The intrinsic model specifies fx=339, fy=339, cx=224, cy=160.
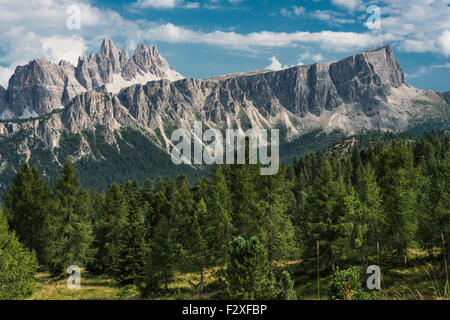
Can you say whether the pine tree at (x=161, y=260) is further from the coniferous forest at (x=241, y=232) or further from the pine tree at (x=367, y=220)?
the pine tree at (x=367, y=220)

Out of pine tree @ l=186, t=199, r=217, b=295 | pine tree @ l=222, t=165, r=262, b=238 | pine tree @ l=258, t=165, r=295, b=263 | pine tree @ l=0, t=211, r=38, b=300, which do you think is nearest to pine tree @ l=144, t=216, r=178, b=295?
pine tree @ l=186, t=199, r=217, b=295

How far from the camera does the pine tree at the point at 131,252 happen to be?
4291cm

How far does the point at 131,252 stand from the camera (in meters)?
43.3

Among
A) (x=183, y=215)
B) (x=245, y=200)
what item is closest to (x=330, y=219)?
(x=245, y=200)

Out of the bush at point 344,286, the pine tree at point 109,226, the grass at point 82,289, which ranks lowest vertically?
the grass at point 82,289

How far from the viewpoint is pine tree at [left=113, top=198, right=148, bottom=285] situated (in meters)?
42.9

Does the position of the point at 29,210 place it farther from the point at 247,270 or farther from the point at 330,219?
the point at 330,219

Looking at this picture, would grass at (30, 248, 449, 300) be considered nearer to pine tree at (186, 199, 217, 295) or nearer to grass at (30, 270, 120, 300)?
grass at (30, 270, 120, 300)

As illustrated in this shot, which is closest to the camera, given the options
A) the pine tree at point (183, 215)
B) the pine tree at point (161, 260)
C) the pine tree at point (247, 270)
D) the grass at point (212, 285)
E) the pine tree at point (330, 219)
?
the pine tree at point (247, 270)

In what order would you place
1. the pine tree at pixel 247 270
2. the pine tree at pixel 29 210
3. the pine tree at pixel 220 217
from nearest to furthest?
1. the pine tree at pixel 247 270
2. the pine tree at pixel 220 217
3. the pine tree at pixel 29 210

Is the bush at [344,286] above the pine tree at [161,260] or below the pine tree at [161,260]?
above

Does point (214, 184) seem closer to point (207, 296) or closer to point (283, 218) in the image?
point (283, 218)

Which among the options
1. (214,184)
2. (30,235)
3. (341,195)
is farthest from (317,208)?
(30,235)

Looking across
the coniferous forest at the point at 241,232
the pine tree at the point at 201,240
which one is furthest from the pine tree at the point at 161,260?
the pine tree at the point at 201,240
